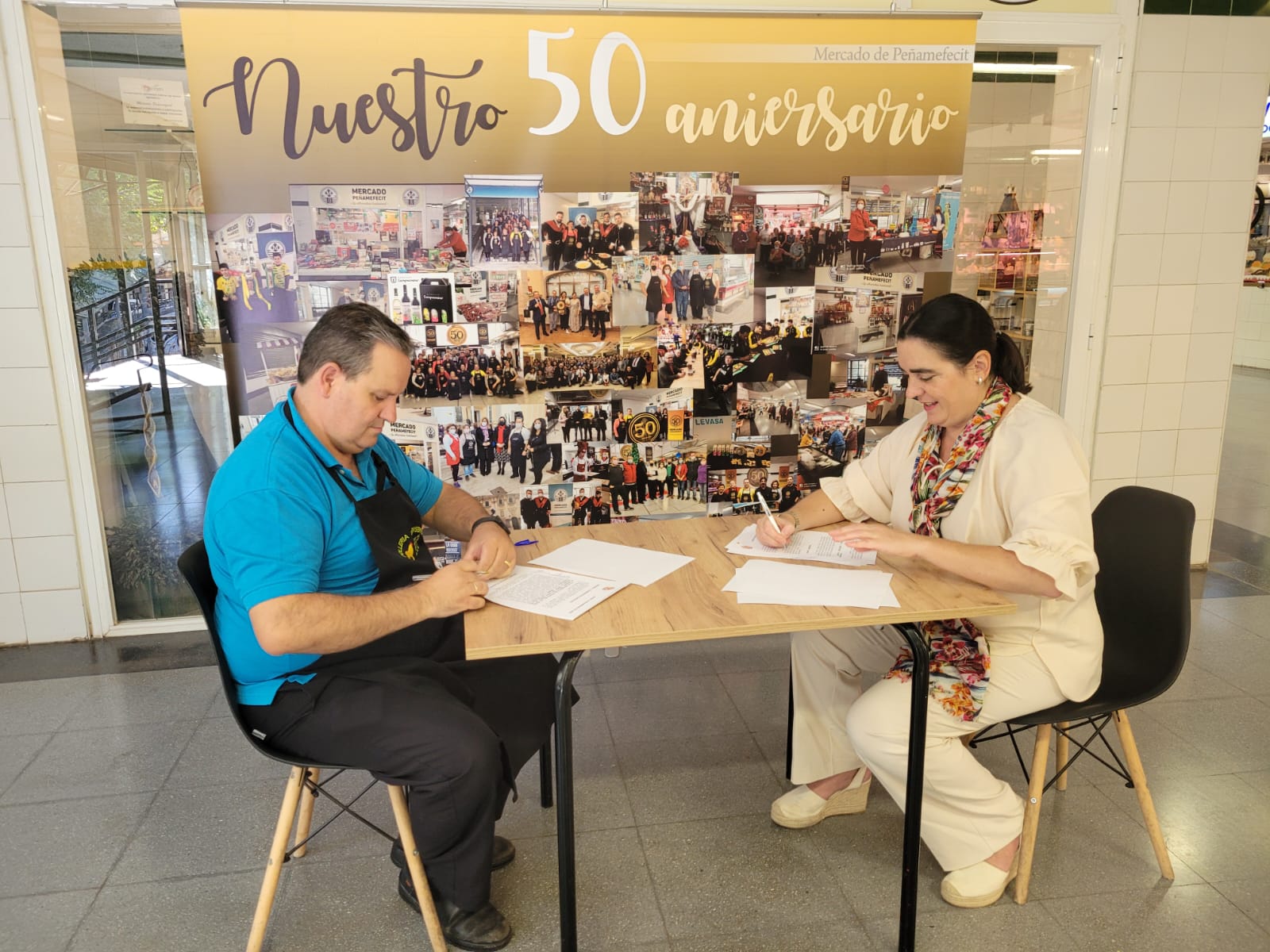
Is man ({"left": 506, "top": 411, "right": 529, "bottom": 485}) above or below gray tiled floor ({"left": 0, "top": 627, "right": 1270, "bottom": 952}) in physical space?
above

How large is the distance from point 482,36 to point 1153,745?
3182 millimetres

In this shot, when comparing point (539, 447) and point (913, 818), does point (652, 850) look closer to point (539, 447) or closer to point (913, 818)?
point (913, 818)

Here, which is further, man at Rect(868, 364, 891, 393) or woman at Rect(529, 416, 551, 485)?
man at Rect(868, 364, 891, 393)

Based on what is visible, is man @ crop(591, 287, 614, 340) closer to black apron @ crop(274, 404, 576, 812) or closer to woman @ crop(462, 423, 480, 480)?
woman @ crop(462, 423, 480, 480)

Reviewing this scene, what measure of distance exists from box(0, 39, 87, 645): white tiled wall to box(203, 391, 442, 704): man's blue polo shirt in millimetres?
1966

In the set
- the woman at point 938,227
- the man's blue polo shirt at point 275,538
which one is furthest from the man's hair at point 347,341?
the woman at point 938,227

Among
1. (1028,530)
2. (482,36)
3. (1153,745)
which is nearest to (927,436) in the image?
(1028,530)

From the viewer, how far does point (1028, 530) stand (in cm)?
196

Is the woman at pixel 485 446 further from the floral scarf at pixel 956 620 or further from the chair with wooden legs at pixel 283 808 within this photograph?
the floral scarf at pixel 956 620

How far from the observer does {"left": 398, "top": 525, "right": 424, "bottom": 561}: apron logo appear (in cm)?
213

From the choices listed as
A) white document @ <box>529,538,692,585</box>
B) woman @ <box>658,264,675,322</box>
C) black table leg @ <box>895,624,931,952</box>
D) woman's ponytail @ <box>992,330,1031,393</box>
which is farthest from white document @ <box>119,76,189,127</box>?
black table leg @ <box>895,624,931,952</box>

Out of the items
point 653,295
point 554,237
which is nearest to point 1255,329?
point 653,295

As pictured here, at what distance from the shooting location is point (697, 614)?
1.84 metres

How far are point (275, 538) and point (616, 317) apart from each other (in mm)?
1967
